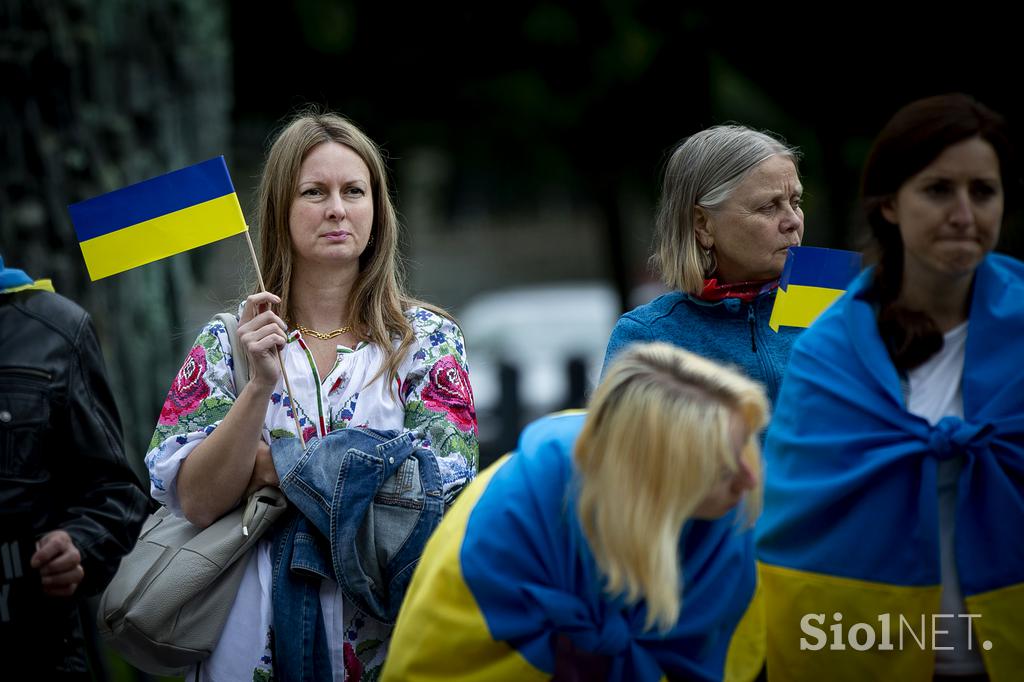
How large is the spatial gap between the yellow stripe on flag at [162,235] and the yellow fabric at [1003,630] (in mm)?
2330

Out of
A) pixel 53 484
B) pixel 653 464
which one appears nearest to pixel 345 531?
pixel 53 484

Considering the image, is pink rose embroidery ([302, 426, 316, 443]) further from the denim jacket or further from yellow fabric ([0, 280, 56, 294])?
yellow fabric ([0, 280, 56, 294])

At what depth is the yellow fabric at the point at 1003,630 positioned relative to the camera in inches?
116


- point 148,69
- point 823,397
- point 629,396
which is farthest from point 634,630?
point 148,69

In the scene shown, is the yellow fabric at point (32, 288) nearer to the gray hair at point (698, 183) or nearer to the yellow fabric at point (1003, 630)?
the gray hair at point (698, 183)

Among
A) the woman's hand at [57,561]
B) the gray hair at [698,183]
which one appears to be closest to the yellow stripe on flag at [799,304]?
the gray hair at [698,183]

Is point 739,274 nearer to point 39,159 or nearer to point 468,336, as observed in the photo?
point 39,159

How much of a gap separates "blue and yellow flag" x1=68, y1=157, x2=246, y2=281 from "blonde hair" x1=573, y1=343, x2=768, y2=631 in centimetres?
170

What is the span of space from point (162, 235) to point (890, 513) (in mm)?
2265

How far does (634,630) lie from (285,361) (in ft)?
4.56

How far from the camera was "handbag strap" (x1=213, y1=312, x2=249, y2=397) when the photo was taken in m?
3.61

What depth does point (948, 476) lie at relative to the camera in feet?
10.1

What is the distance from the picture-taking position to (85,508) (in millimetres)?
3377

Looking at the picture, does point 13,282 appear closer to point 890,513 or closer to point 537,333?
point 890,513
